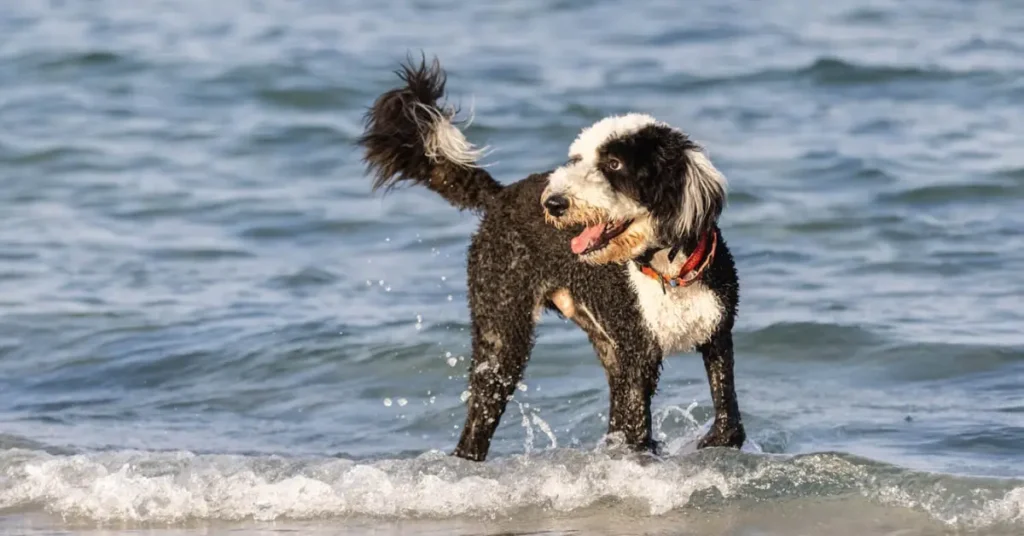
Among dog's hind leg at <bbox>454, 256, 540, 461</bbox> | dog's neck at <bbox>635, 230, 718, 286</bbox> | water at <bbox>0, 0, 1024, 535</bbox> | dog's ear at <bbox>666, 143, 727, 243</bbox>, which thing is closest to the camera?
dog's ear at <bbox>666, 143, 727, 243</bbox>

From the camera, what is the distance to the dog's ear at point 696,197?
5699 mm

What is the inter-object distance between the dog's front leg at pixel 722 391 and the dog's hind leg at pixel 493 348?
28.7 inches

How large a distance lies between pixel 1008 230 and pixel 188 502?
250 inches

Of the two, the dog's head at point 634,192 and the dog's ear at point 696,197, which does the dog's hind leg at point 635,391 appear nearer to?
the dog's head at point 634,192

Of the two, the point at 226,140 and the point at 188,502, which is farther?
the point at 226,140

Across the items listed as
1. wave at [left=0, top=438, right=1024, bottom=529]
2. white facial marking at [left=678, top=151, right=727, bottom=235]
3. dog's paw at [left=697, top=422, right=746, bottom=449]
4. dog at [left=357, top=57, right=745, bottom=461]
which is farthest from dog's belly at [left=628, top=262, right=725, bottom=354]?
wave at [left=0, top=438, right=1024, bottom=529]

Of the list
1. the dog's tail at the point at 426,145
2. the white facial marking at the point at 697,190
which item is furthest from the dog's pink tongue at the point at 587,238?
the dog's tail at the point at 426,145

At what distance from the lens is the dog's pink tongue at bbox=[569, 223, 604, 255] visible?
5879mm

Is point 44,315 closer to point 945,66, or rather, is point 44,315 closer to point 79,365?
point 79,365

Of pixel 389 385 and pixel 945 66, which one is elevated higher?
pixel 945 66

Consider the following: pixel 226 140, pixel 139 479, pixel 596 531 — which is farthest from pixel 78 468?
pixel 226 140

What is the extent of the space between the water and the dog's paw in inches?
3.0

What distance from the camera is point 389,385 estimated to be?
8539 mm

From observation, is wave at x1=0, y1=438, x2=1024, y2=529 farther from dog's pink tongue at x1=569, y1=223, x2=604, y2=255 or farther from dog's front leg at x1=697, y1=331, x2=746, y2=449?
dog's pink tongue at x1=569, y1=223, x2=604, y2=255
